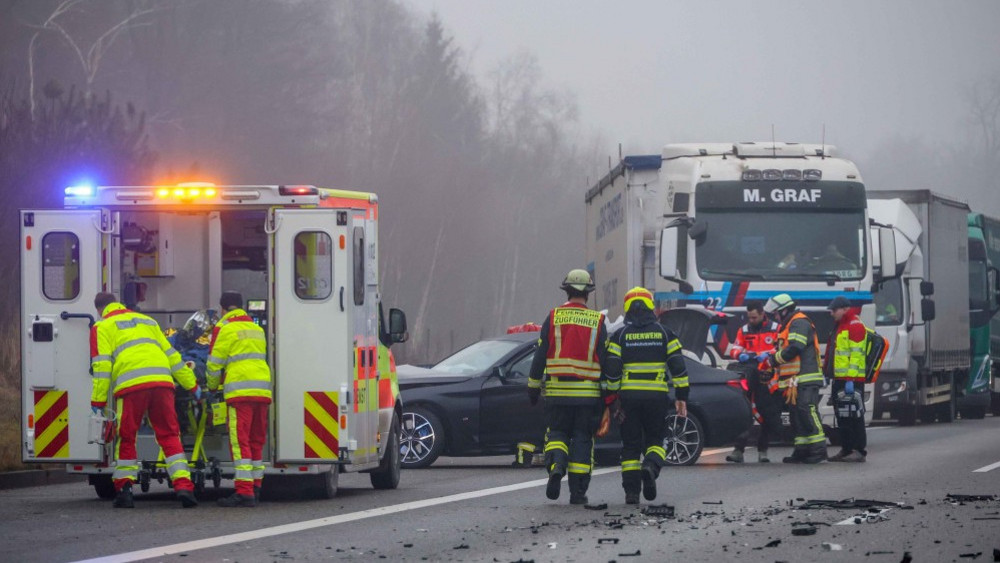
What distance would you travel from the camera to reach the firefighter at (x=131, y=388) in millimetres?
13333

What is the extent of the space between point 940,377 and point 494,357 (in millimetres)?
12854

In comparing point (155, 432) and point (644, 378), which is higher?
point (644, 378)

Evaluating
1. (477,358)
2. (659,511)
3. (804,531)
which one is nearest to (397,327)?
(659,511)

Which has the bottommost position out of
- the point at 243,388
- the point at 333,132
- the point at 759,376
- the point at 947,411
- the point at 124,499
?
the point at 947,411

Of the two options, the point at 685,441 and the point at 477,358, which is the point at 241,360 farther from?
the point at 685,441

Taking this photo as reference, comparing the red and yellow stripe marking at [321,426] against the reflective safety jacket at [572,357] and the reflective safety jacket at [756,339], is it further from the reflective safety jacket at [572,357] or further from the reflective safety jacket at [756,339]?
the reflective safety jacket at [756,339]

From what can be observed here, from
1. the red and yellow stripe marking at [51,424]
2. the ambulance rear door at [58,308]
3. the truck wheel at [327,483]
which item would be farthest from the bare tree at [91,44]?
the truck wheel at [327,483]

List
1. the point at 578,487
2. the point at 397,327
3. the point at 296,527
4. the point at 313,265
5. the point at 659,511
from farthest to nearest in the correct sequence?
the point at 397,327, the point at 313,265, the point at 578,487, the point at 659,511, the point at 296,527

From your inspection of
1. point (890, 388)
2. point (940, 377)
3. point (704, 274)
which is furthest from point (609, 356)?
point (940, 377)

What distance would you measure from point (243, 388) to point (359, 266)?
4.73 feet

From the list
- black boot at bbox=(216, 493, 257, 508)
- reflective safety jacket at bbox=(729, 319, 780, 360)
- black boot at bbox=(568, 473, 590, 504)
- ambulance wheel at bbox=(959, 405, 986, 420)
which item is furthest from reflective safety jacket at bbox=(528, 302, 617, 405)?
ambulance wheel at bbox=(959, 405, 986, 420)

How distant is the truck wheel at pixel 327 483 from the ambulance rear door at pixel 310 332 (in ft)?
1.92

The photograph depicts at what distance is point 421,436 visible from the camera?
700 inches

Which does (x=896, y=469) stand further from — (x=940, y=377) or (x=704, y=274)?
(x=940, y=377)
